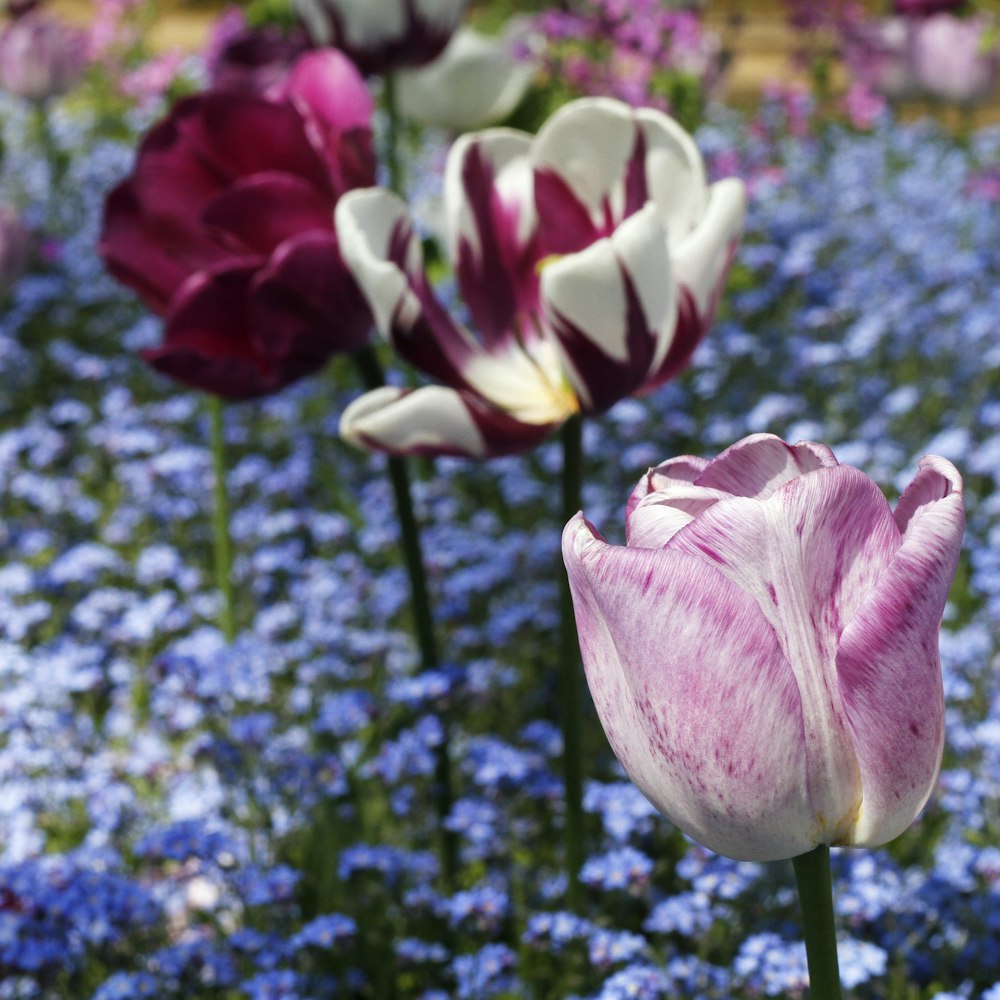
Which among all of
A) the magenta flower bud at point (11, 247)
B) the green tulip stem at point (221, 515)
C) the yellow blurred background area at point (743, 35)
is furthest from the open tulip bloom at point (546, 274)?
the yellow blurred background area at point (743, 35)

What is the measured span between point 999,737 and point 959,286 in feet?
7.40

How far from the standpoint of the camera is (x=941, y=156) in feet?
17.9

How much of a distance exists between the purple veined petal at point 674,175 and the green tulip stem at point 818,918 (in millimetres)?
655

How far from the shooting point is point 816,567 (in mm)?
734

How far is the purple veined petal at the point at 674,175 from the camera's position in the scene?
1.29 metres

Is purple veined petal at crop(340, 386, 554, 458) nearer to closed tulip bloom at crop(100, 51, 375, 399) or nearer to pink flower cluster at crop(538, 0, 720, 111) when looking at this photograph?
closed tulip bloom at crop(100, 51, 375, 399)

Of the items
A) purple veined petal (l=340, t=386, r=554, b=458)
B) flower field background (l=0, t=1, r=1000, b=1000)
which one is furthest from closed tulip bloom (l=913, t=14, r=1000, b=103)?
purple veined petal (l=340, t=386, r=554, b=458)

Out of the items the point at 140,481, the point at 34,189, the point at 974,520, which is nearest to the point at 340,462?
the point at 140,481

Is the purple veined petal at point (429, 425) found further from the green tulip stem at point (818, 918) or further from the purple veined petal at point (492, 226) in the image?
the green tulip stem at point (818, 918)

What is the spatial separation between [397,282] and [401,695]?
0.73 meters

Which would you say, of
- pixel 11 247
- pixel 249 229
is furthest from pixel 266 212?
pixel 11 247

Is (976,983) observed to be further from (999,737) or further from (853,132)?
(853,132)

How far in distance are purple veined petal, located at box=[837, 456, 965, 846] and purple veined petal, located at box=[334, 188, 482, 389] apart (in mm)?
567

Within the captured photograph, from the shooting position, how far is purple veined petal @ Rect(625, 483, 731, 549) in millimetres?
759
